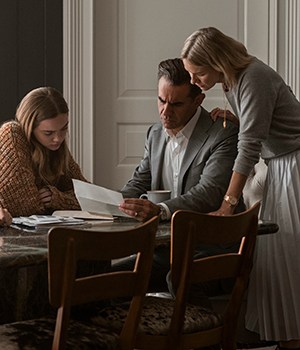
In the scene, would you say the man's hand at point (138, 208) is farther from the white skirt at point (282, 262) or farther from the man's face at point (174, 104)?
the white skirt at point (282, 262)

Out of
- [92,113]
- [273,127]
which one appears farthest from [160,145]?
[92,113]

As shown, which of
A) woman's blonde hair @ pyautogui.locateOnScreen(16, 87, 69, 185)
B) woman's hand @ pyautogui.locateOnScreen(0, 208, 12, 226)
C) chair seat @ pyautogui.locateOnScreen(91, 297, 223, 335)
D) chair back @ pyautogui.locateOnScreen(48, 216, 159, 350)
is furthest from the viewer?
woman's blonde hair @ pyautogui.locateOnScreen(16, 87, 69, 185)

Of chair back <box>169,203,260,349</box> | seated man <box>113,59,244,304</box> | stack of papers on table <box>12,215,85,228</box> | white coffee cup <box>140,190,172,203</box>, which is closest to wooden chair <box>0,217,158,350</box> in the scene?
chair back <box>169,203,260,349</box>

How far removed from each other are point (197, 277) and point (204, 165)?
82 centimetres

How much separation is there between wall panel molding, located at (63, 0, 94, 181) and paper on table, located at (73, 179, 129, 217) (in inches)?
74.1

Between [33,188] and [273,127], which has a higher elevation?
[273,127]

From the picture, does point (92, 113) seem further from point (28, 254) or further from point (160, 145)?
point (28, 254)

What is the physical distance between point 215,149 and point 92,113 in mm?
1711

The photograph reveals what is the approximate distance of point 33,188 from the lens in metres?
3.24

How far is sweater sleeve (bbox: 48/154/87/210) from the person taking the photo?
129 inches

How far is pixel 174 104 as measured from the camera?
10.8ft

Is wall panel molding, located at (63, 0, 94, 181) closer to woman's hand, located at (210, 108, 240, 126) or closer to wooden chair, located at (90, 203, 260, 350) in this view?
woman's hand, located at (210, 108, 240, 126)

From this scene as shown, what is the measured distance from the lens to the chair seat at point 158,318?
2568 millimetres

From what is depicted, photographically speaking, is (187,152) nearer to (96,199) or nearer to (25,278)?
(96,199)
